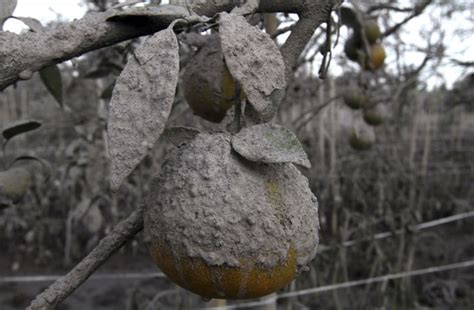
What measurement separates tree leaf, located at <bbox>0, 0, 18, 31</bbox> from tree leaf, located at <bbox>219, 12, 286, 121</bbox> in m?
0.17

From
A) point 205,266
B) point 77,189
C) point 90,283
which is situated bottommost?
point 90,283

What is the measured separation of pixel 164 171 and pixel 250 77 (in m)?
0.12

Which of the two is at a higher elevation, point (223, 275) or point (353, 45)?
point (353, 45)

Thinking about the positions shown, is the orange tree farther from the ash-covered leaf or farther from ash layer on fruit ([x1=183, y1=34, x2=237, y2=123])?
ash layer on fruit ([x1=183, y1=34, x2=237, y2=123])

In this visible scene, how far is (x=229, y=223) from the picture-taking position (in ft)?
1.27

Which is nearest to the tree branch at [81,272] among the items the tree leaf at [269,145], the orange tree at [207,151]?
the orange tree at [207,151]

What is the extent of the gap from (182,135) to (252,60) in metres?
0.11

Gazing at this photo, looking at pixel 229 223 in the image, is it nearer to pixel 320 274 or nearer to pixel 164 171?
pixel 164 171

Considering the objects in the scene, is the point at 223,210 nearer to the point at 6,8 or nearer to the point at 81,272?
the point at 81,272

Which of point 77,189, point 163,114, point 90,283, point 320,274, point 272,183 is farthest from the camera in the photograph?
point 77,189

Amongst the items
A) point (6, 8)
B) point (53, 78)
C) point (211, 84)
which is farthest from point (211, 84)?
point (6, 8)

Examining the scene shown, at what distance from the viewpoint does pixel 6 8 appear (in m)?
0.40

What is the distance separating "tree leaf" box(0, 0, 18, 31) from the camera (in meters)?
0.40

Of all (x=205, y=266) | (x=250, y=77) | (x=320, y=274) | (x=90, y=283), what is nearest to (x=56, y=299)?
(x=205, y=266)
